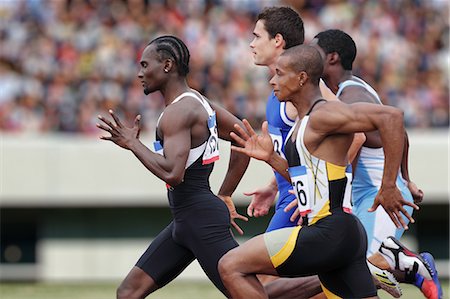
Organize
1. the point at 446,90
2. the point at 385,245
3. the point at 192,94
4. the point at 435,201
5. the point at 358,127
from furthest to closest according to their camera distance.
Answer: the point at 446,90 → the point at 435,201 → the point at 385,245 → the point at 192,94 → the point at 358,127

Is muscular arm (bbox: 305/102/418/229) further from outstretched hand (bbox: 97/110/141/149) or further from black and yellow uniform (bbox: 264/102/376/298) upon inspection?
outstretched hand (bbox: 97/110/141/149)

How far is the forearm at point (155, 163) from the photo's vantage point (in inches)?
272

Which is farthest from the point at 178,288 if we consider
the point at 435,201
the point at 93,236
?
the point at 435,201

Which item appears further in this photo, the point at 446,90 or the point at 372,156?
the point at 446,90

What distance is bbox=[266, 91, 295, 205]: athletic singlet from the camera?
25.9 feet

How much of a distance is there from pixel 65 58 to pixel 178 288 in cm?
474

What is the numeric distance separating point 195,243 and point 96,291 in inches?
273

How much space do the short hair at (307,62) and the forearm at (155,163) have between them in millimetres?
1045

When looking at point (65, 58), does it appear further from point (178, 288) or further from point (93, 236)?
point (178, 288)

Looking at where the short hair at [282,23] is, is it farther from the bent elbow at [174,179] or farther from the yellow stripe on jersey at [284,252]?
the yellow stripe on jersey at [284,252]

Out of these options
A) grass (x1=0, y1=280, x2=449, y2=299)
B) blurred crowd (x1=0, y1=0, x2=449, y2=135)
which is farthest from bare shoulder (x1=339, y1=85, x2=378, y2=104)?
blurred crowd (x1=0, y1=0, x2=449, y2=135)

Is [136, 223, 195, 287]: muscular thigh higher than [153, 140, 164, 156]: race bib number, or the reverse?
[153, 140, 164, 156]: race bib number

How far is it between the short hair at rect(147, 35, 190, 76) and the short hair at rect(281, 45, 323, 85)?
100 cm

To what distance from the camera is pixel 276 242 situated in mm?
Answer: 6492
